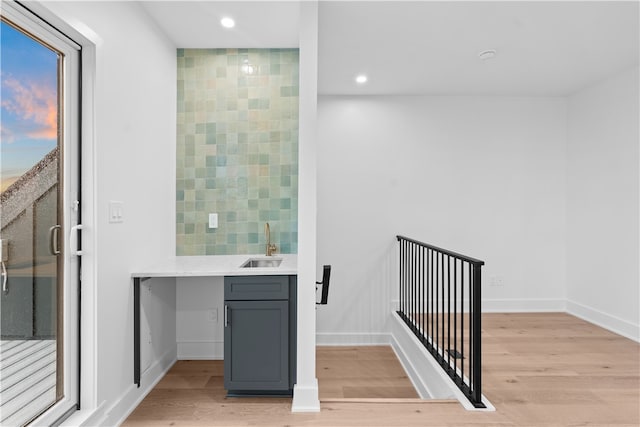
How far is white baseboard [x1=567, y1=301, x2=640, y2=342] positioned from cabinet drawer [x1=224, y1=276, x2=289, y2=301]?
10.5 ft

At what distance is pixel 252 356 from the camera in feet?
8.35

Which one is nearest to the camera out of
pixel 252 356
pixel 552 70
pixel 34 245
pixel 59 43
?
pixel 34 245

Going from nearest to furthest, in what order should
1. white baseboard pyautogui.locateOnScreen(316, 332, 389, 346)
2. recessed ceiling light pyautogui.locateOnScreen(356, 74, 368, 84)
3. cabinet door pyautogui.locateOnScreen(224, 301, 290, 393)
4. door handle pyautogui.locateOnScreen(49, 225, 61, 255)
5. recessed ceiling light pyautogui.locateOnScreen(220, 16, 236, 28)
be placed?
door handle pyautogui.locateOnScreen(49, 225, 61, 255) < cabinet door pyautogui.locateOnScreen(224, 301, 290, 393) < recessed ceiling light pyautogui.locateOnScreen(220, 16, 236, 28) < recessed ceiling light pyautogui.locateOnScreen(356, 74, 368, 84) < white baseboard pyautogui.locateOnScreen(316, 332, 389, 346)

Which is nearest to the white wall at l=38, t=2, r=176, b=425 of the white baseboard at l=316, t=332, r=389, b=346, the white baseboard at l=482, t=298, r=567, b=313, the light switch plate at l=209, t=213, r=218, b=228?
the light switch plate at l=209, t=213, r=218, b=228

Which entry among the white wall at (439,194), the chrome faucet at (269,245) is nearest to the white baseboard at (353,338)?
the white wall at (439,194)

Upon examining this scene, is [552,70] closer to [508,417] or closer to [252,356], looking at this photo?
[508,417]

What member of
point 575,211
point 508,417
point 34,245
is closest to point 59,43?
point 34,245

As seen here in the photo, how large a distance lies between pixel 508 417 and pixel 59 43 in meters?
3.05

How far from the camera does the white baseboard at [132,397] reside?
83.6 inches

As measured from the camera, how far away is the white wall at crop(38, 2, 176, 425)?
2098mm

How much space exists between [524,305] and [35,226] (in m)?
4.51

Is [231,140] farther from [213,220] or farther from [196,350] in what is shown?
[196,350]

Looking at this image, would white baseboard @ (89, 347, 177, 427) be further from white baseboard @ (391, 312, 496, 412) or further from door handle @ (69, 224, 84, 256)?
white baseboard @ (391, 312, 496, 412)

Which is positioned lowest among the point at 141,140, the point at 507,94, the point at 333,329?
the point at 333,329
